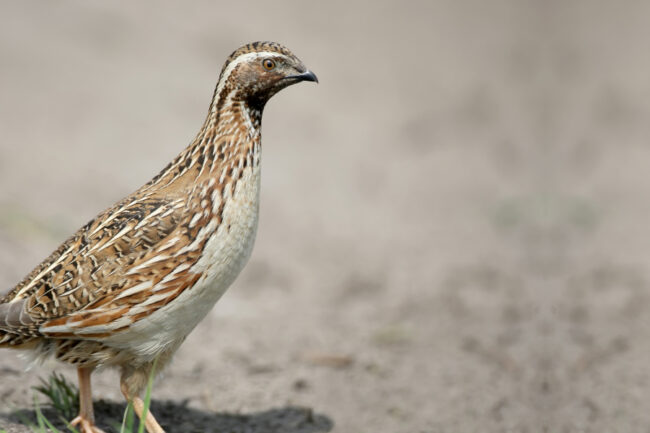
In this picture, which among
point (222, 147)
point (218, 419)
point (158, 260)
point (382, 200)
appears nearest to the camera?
point (158, 260)

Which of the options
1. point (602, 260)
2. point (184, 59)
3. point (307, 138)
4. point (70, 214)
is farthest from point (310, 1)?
point (602, 260)

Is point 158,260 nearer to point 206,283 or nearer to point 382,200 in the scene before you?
point 206,283

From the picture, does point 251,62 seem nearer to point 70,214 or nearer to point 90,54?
point 70,214

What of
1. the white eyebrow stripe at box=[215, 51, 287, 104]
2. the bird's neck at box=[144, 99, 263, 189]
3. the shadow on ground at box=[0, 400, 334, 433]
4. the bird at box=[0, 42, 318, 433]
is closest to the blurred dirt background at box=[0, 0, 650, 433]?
the shadow on ground at box=[0, 400, 334, 433]

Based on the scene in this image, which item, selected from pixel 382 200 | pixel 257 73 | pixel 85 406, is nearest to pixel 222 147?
pixel 257 73

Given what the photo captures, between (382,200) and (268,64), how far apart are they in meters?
7.10

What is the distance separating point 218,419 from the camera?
620 cm

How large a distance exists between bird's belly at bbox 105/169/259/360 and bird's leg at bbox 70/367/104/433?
0.50 metres

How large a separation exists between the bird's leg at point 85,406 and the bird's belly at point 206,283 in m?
0.50

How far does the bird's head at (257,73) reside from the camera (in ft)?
17.4

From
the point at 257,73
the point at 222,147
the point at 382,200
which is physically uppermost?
the point at 382,200

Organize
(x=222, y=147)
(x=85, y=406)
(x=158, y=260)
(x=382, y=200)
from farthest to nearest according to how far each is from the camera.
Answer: (x=382, y=200) < (x=85, y=406) < (x=222, y=147) < (x=158, y=260)

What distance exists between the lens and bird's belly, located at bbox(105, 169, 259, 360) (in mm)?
4926

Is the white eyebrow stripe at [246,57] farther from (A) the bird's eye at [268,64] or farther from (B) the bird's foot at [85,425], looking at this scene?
(B) the bird's foot at [85,425]
